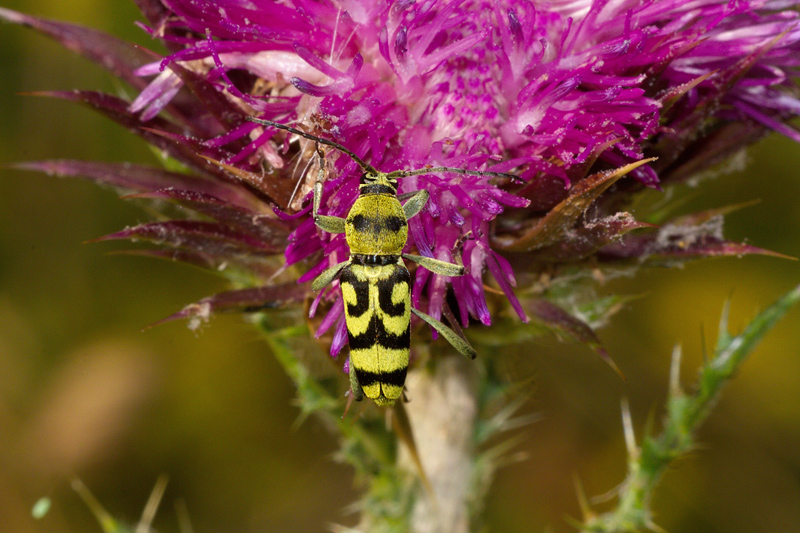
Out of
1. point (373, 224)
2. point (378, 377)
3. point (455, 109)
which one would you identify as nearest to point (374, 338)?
point (378, 377)

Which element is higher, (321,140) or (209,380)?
(321,140)

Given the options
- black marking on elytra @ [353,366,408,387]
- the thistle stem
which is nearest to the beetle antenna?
black marking on elytra @ [353,366,408,387]

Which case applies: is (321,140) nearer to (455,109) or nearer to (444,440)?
(455,109)

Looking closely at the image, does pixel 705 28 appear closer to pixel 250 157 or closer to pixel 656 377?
pixel 250 157

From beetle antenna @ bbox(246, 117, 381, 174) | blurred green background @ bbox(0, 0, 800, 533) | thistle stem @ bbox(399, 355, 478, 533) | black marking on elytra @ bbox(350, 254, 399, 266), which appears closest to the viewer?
beetle antenna @ bbox(246, 117, 381, 174)

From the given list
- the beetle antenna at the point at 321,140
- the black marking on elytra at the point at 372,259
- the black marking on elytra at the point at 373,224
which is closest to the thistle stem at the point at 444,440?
the black marking on elytra at the point at 372,259

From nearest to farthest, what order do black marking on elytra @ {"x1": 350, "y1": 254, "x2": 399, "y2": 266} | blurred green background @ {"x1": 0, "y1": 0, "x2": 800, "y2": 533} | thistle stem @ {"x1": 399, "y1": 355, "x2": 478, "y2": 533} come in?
black marking on elytra @ {"x1": 350, "y1": 254, "x2": 399, "y2": 266}
thistle stem @ {"x1": 399, "y1": 355, "x2": 478, "y2": 533}
blurred green background @ {"x1": 0, "y1": 0, "x2": 800, "y2": 533}

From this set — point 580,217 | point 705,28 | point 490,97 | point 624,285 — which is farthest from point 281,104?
point 624,285

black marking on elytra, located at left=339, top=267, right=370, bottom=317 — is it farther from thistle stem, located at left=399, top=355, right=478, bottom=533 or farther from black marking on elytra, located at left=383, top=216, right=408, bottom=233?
thistle stem, located at left=399, top=355, right=478, bottom=533
